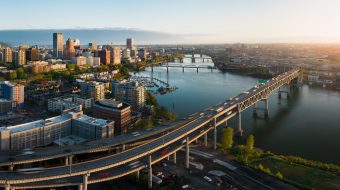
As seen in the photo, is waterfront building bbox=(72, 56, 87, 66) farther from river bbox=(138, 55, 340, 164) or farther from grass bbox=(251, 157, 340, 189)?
grass bbox=(251, 157, 340, 189)

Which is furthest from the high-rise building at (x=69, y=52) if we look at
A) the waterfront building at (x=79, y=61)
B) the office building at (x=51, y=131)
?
the office building at (x=51, y=131)

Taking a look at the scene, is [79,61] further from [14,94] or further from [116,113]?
[116,113]

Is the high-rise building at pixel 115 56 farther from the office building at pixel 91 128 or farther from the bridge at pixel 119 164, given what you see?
the bridge at pixel 119 164

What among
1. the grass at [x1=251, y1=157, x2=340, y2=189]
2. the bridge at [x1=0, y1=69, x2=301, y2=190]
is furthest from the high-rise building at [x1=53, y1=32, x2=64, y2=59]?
the grass at [x1=251, y1=157, x2=340, y2=189]

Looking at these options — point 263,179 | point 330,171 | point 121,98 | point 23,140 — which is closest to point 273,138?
point 330,171

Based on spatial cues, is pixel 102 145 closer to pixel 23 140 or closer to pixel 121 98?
pixel 23 140

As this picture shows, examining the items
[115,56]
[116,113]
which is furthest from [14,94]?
[115,56]
